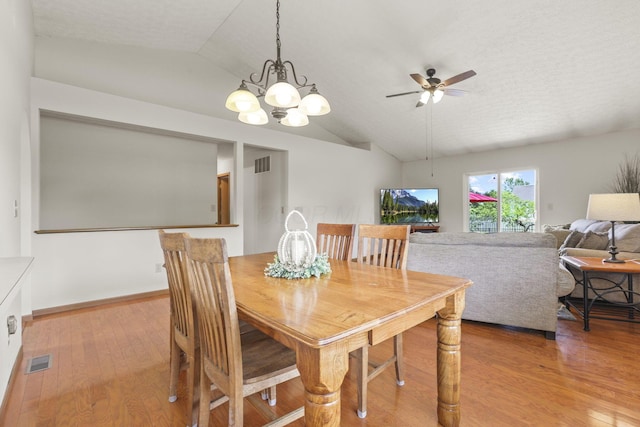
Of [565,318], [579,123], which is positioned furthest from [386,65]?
[565,318]

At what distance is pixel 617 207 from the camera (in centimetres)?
Result: 265

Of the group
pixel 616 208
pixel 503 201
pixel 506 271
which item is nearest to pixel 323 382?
pixel 506 271

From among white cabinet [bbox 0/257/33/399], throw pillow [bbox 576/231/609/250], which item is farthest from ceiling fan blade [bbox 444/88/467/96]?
white cabinet [bbox 0/257/33/399]

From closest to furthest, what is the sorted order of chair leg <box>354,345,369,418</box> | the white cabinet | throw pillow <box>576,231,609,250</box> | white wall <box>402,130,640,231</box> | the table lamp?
the white cabinet < chair leg <box>354,345,369,418</box> < the table lamp < throw pillow <box>576,231,609,250</box> < white wall <box>402,130,640,231</box>

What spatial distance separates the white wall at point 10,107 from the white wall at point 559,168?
22.5 feet

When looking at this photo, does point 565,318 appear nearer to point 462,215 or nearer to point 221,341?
point 221,341

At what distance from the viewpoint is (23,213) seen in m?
2.89

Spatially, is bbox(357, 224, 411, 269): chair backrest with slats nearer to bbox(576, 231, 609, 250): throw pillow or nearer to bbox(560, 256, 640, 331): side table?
bbox(560, 256, 640, 331): side table

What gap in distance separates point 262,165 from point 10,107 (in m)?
4.14

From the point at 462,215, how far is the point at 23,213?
22.9 feet

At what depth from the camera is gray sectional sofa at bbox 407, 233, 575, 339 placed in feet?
7.98

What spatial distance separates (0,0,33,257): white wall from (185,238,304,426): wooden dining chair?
149 centimetres

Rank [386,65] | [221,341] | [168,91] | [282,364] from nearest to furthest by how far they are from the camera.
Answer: [221,341]
[282,364]
[386,65]
[168,91]

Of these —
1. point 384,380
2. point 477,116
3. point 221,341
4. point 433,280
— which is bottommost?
point 384,380
